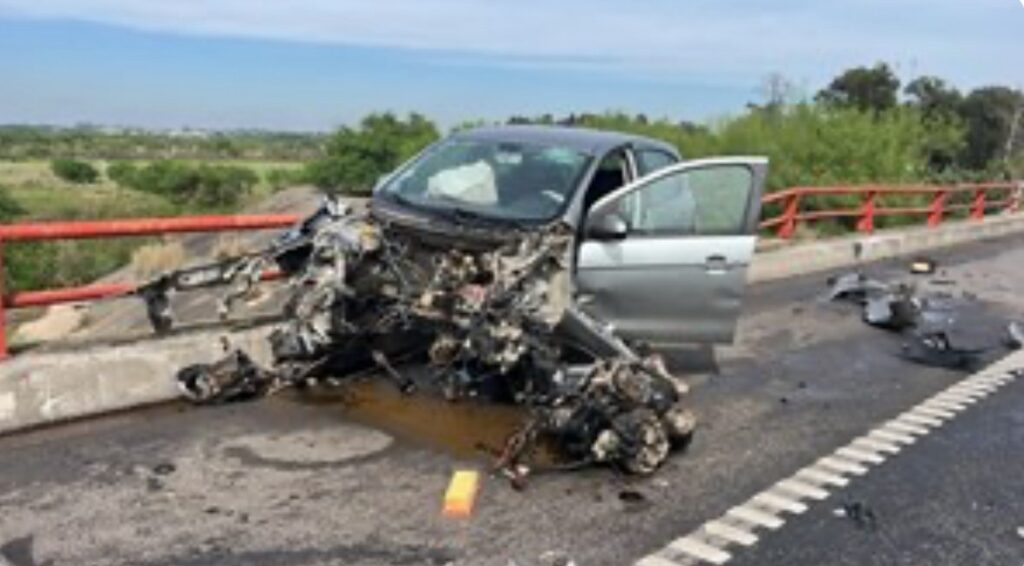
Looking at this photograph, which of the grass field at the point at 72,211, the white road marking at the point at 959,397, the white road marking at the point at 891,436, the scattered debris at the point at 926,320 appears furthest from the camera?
the grass field at the point at 72,211

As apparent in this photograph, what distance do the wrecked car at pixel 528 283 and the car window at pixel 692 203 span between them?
0.01m

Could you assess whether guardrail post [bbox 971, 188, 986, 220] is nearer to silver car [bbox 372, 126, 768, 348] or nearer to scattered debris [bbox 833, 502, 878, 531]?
silver car [bbox 372, 126, 768, 348]

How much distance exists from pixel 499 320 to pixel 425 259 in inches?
35.3

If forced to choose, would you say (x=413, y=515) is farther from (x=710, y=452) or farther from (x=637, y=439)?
(x=710, y=452)

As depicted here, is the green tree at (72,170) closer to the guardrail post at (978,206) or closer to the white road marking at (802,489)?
the guardrail post at (978,206)

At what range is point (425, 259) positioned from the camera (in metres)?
7.33

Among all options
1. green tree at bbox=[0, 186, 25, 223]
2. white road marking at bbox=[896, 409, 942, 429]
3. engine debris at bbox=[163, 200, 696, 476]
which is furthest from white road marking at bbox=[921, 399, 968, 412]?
green tree at bbox=[0, 186, 25, 223]

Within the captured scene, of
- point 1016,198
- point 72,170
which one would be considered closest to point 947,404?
point 1016,198

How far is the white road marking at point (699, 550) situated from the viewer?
16.0ft

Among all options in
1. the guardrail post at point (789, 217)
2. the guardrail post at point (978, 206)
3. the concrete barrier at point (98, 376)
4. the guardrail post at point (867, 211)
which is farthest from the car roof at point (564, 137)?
the guardrail post at point (978, 206)

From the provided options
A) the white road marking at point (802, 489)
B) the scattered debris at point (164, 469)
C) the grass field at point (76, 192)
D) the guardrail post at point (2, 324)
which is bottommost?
the grass field at point (76, 192)

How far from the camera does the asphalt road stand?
483cm

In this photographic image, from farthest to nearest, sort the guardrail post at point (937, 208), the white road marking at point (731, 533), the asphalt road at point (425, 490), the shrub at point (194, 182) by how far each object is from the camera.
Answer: the shrub at point (194, 182)
the guardrail post at point (937, 208)
the white road marking at point (731, 533)
the asphalt road at point (425, 490)

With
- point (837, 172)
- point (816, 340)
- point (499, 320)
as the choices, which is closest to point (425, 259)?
point (499, 320)
